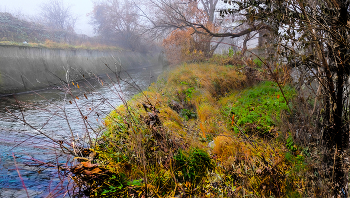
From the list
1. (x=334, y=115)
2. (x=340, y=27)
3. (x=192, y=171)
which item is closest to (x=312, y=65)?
(x=340, y=27)

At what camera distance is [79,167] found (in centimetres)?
247

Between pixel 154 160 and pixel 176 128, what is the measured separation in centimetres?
83

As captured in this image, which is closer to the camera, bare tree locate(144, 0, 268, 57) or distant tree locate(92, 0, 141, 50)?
bare tree locate(144, 0, 268, 57)

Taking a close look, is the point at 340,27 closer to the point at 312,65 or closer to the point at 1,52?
the point at 312,65

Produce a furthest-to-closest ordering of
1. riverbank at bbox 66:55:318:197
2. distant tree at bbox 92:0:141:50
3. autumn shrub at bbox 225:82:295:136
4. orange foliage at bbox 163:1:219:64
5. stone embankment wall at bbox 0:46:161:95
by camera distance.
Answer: distant tree at bbox 92:0:141:50 → orange foliage at bbox 163:1:219:64 → stone embankment wall at bbox 0:46:161:95 → autumn shrub at bbox 225:82:295:136 → riverbank at bbox 66:55:318:197

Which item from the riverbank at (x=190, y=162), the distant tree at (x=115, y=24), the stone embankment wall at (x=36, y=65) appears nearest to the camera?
the riverbank at (x=190, y=162)

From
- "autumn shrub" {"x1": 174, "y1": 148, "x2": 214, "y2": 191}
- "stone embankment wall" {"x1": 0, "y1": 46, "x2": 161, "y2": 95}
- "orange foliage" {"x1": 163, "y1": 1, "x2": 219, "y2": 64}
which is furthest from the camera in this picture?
"orange foliage" {"x1": 163, "y1": 1, "x2": 219, "y2": 64}

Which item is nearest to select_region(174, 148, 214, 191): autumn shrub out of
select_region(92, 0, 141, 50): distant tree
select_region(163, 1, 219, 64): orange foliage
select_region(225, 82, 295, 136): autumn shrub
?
select_region(225, 82, 295, 136): autumn shrub

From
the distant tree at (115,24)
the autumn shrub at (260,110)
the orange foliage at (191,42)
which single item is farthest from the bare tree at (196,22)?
the distant tree at (115,24)

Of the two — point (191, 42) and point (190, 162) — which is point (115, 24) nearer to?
point (191, 42)

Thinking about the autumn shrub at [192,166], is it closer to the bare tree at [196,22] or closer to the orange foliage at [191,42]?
the bare tree at [196,22]

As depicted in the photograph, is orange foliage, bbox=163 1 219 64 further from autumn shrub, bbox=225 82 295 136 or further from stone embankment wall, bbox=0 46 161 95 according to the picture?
autumn shrub, bbox=225 82 295 136

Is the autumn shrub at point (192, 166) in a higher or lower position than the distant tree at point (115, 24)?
lower

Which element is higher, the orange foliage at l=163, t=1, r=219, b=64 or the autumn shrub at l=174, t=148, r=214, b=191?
the orange foliage at l=163, t=1, r=219, b=64
